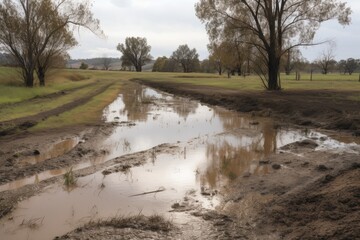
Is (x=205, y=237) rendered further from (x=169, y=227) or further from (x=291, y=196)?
(x=291, y=196)

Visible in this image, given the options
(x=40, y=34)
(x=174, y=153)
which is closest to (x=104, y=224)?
(x=174, y=153)

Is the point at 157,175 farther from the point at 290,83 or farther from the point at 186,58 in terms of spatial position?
the point at 186,58

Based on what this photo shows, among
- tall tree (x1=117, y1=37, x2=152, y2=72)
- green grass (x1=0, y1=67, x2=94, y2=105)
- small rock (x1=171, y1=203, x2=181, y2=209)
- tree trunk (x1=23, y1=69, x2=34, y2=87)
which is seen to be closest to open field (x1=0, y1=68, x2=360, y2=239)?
small rock (x1=171, y1=203, x2=181, y2=209)

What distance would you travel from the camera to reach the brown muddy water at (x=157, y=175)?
23.3 feet

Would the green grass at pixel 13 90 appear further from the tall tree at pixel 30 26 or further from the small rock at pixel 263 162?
the small rock at pixel 263 162

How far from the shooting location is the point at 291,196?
729 cm

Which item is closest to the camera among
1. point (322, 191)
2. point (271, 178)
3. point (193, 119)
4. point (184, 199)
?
point (322, 191)

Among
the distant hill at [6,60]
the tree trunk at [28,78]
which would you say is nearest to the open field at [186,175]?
the tree trunk at [28,78]

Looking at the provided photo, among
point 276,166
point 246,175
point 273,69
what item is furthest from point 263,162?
point 273,69

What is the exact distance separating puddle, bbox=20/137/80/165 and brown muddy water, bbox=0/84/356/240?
146 mm

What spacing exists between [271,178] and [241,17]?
78.6 ft

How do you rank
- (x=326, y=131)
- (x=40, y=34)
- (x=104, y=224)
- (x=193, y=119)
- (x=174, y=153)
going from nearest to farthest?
(x=104, y=224) < (x=174, y=153) < (x=326, y=131) < (x=193, y=119) < (x=40, y=34)

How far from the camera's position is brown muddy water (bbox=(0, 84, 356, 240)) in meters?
7.09

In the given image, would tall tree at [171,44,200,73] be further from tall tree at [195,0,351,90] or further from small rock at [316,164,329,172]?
small rock at [316,164,329,172]
